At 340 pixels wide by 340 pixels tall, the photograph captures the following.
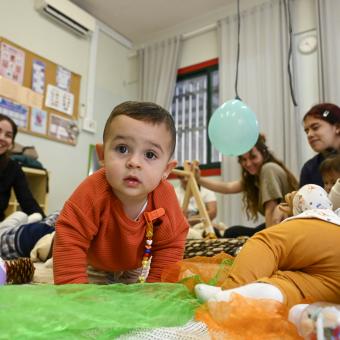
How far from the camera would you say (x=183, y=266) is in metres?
0.67

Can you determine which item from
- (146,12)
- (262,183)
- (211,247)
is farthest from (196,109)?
(211,247)

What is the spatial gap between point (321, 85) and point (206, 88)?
107cm

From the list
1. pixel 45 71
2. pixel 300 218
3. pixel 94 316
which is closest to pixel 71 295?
pixel 94 316

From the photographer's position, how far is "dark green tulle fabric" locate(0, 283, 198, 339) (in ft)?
1.13

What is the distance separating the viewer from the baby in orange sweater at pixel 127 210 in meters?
0.69

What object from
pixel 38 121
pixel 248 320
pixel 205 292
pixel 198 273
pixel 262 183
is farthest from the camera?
pixel 38 121

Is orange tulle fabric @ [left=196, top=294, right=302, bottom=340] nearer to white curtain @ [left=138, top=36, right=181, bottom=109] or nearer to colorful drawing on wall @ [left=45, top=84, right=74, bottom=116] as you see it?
colorful drawing on wall @ [left=45, top=84, right=74, bottom=116]

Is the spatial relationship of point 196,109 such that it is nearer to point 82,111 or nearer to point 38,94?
point 82,111

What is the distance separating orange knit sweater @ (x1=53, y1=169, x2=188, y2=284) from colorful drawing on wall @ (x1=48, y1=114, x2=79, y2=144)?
221 centimetres

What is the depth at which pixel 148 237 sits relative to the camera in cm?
79

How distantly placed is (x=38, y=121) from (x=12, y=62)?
458 millimetres

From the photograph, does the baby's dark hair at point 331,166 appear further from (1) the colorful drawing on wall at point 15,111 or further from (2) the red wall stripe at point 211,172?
(1) the colorful drawing on wall at point 15,111

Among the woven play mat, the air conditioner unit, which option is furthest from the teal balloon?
the air conditioner unit

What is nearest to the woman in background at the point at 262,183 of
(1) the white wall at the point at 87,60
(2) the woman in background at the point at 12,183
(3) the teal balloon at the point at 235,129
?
(3) the teal balloon at the point at 235,129
